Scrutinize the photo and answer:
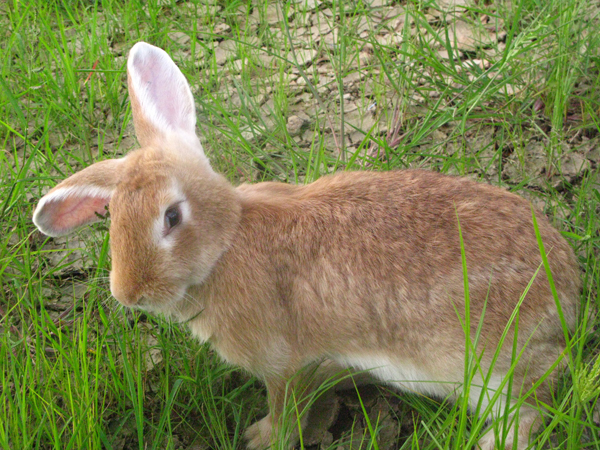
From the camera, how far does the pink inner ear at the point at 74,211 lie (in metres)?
2.75

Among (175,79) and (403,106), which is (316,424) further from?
(403,106)

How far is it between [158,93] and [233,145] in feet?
3.29

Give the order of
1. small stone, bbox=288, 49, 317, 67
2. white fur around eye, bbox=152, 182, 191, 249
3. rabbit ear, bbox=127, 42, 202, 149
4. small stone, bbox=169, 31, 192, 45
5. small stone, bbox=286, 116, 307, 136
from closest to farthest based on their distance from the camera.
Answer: white fur around eye, bbox=152, 182, 191, 249, rabbit ear, bbox=127, 42, 202, 149, small stone, bbox=286, 116, 307, 136, small stone, bbox=288, 49, 317, 67, small stone, bbox=169, 31, 192, 45

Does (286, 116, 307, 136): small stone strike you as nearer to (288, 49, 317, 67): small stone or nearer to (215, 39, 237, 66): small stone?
(288, 49, 317, 67): small stone

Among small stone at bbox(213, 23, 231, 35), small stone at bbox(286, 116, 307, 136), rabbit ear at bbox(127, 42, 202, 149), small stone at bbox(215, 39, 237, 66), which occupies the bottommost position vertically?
small stone at bbox(286, 116, 307, 136)

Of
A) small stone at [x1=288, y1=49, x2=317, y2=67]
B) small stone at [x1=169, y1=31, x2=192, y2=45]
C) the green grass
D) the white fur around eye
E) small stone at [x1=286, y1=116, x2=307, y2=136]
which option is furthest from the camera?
small stone at [x1=169, y1=31, x2=192, y2=45]

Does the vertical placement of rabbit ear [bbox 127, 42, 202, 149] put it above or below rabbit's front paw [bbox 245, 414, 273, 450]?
above

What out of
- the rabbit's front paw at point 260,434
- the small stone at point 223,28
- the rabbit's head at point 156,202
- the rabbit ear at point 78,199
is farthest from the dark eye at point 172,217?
the small stone at point 223,28

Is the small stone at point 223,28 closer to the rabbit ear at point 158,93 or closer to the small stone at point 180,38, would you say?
the small stone at point 180,38

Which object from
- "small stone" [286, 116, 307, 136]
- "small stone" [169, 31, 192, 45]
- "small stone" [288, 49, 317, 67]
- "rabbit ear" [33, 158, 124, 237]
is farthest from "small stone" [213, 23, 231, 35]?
"rabbit ear" [33, 158, 124, 237]

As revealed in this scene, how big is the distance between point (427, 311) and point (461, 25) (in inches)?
106

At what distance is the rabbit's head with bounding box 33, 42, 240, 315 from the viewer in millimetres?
2404

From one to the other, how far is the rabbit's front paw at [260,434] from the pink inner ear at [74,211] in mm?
1150

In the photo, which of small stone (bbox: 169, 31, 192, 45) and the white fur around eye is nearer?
the white fur around eye
